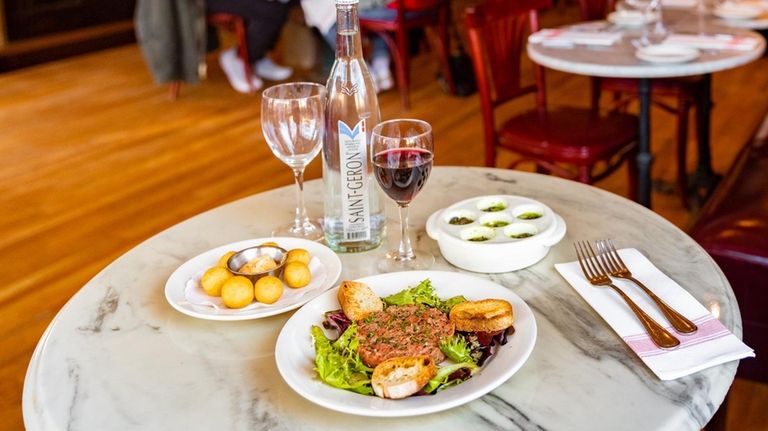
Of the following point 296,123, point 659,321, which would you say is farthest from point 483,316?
point 296,123

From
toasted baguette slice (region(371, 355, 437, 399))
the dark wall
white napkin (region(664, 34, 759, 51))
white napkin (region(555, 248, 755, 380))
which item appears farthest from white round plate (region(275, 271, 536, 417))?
the dark wall

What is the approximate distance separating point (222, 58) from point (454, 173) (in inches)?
136

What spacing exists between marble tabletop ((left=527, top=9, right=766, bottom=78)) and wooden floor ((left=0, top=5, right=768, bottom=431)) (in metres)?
0.68

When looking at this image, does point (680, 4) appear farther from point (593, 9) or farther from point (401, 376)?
point (401, 376)

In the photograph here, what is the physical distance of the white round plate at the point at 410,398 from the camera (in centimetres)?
77

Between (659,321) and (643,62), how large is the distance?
1.35 metres

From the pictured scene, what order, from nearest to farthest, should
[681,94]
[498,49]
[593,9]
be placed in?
[498,49]
[681,94]
[593,9]

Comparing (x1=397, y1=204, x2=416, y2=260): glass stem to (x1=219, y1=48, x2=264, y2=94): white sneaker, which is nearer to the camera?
(x1=397, y1=204, x2=416, y2=260): glass stem

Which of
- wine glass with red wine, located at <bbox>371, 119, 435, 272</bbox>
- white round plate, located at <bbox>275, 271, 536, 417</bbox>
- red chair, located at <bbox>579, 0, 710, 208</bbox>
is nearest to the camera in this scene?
white round plate, located at <bbox>275, 271, 536, 417</bbox>

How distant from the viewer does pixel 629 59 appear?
214 centimetres

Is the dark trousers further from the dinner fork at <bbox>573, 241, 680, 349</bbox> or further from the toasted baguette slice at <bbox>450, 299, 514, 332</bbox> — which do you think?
the toasted baguette slice at <bbox>450, 299, 514, 332</bbox>

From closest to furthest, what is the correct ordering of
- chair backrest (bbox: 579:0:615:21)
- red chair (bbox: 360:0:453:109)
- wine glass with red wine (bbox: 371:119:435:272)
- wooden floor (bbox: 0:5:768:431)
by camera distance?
wine glass with red wine (bbox: 371:119:435:272) → wooden floor (bbox: 0:5:768:431) → chair backrest (bbox: 579:0:615:21) → red chair (bbox: 360:0:453:109)

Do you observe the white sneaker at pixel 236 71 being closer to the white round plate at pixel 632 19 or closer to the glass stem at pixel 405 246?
the white round plate at pixel 632 19

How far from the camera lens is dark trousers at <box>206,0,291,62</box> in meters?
4.27
